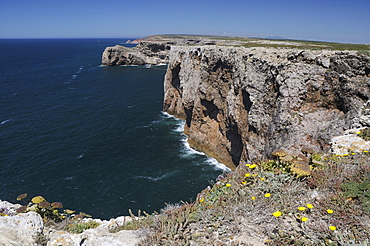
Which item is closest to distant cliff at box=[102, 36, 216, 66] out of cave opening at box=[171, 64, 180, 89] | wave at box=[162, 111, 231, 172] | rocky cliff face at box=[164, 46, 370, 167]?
cave opening at box=[171, 64, 180, 89]

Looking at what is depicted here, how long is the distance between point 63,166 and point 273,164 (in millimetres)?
36789

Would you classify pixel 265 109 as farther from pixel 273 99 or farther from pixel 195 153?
pixel 195 153

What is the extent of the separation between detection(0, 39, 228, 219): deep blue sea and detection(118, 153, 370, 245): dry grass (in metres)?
22.0

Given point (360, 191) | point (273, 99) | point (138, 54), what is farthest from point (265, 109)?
point (138, 54)

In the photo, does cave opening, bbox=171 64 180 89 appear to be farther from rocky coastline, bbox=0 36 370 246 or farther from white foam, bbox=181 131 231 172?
white foam, bbox=181 131 231 172

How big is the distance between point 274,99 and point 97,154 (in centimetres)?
3148

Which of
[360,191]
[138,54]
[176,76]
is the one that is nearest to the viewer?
[360,191]

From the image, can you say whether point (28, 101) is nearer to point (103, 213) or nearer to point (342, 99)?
point (103, 213)

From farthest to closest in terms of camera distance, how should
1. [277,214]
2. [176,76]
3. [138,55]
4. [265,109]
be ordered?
[138,55] → [176,76] → [265,109] → [277,214]

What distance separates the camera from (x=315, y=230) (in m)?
7.54

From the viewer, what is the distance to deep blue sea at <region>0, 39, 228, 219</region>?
3262 cm

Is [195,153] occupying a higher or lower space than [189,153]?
lower

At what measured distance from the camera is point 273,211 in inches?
344

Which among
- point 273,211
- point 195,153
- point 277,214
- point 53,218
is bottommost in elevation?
point 195,153
